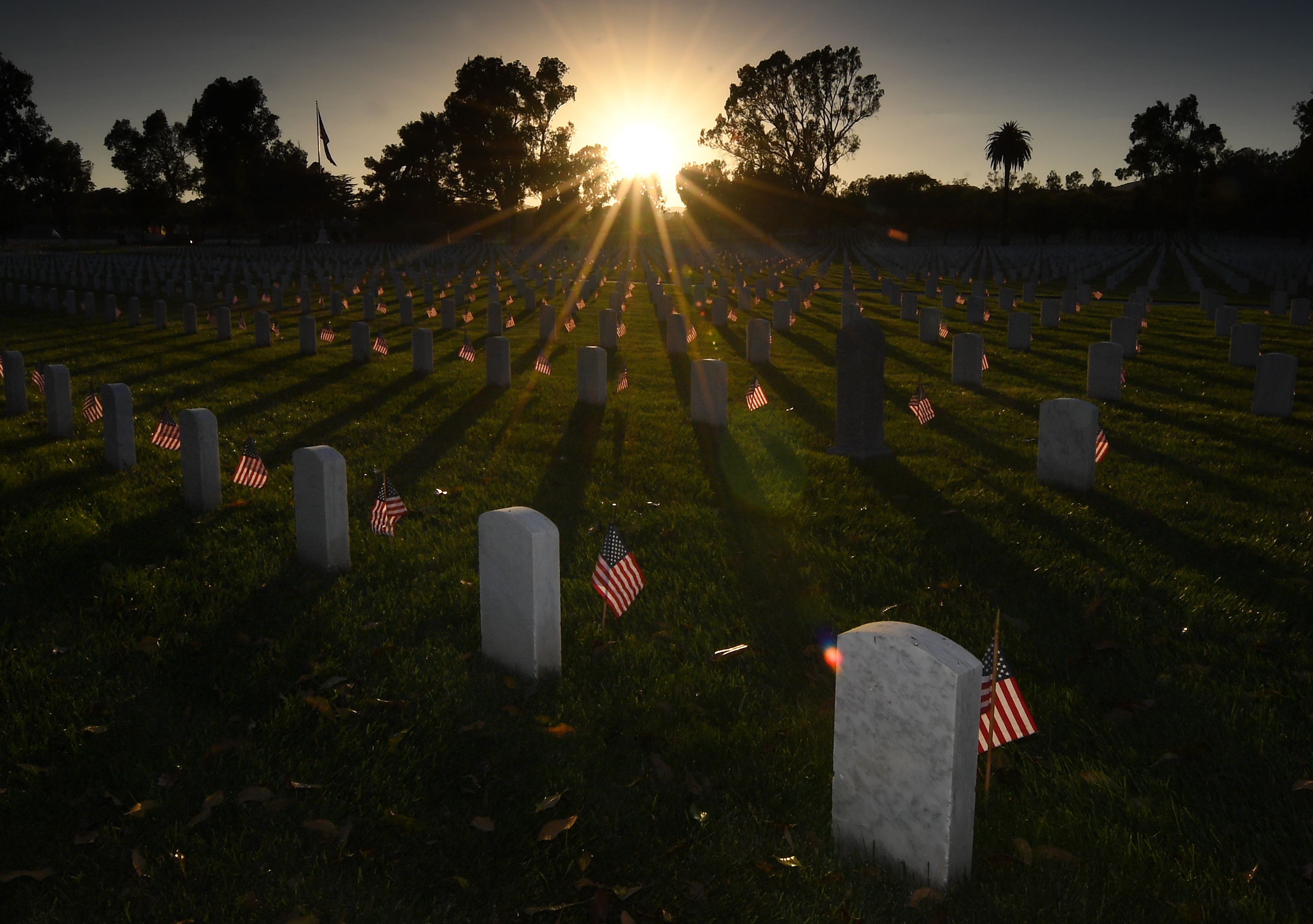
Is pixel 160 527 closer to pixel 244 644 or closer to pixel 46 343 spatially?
pixel 244 644

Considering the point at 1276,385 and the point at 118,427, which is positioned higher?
the point at 1276,385

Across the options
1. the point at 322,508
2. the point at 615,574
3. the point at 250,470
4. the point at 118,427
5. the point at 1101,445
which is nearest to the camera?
the point at 615,574

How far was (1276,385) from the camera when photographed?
1145 centimetres

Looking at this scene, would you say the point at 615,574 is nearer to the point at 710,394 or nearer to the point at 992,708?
the point at 992,708

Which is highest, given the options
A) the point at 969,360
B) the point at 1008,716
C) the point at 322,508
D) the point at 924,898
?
the point at 969,360

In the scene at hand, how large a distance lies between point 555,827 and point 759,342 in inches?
515

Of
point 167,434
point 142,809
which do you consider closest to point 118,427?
point 167,434

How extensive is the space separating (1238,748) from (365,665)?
13.2 ft

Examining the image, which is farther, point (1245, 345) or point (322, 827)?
point (1245, 345)

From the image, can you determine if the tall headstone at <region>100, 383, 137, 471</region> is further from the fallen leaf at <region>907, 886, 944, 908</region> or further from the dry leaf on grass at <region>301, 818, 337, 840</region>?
the fallen leaf at <region>907, 886, 944, 908</region>

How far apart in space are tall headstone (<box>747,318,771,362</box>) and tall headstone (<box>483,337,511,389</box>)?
14.2 feet

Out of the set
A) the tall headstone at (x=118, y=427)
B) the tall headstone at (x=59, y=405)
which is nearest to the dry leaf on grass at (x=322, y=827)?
the tall headstone at (x=118, y=427)

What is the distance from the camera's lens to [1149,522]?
24.4 feet

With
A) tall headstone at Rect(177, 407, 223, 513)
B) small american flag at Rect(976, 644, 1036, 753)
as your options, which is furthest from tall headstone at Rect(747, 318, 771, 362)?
small american flag at Rect(976, 644, 1036, 753)
